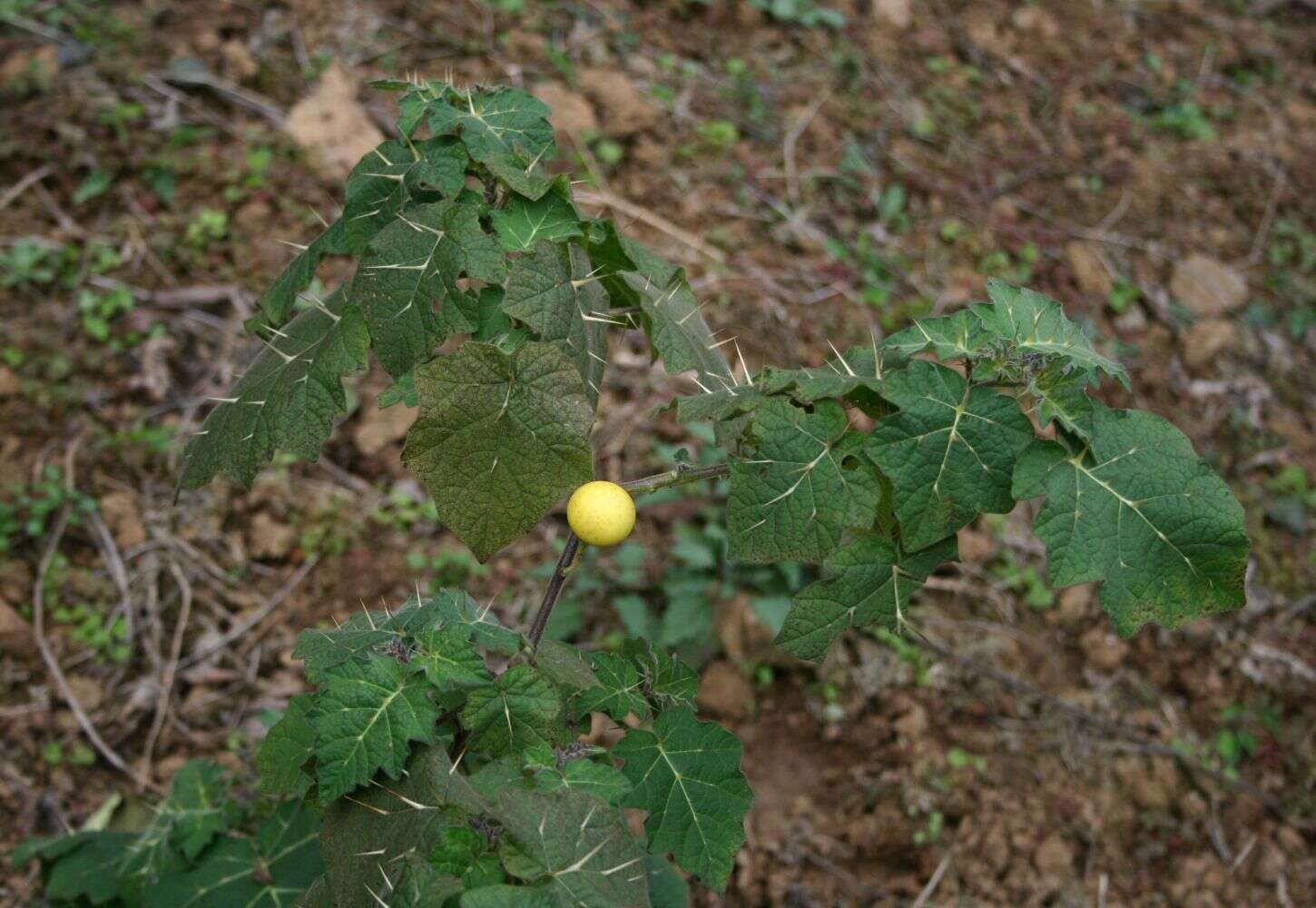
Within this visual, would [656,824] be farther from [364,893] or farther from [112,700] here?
[112,700]

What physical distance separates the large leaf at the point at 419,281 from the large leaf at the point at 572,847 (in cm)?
63

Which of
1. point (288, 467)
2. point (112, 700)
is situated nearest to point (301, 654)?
point (112, 700)

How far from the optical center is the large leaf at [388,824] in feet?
4.68

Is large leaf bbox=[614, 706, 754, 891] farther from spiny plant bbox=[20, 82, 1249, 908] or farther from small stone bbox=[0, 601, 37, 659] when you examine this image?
small stone bbox=[0, 601, 37, 659]

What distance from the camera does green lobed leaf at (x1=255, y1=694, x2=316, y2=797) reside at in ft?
5.76

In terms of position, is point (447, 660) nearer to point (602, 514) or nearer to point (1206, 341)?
point (602, 514)

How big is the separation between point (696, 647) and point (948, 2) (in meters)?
3.87

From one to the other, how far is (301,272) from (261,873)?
1238 millimetres

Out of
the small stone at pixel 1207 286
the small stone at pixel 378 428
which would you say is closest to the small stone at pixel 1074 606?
the small stone at pixel 1207 286

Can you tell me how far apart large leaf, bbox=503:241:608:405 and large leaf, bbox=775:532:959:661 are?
45 centimetres

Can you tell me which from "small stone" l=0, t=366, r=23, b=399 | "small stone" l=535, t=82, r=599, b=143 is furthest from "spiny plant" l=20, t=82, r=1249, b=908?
"small stone" l=535, t=82, r=599, b=143

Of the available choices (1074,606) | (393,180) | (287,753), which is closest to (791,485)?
(393,180)

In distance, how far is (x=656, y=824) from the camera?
60.2 inches

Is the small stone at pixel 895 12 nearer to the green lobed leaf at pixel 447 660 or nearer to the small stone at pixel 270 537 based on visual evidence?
the small stone at pixel 270 537
